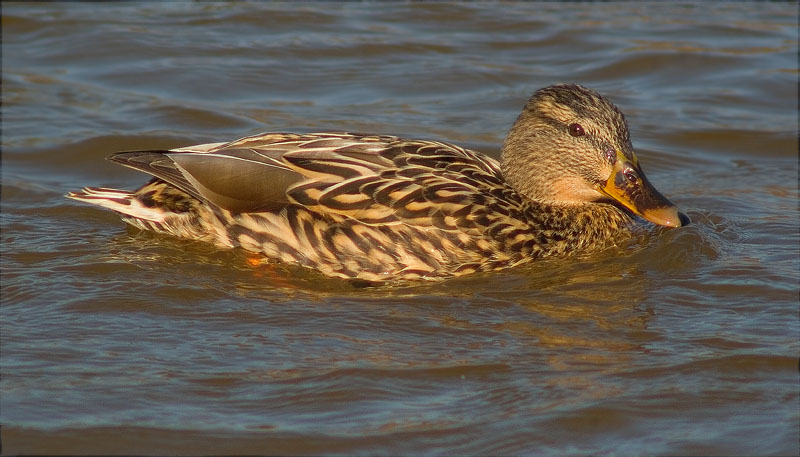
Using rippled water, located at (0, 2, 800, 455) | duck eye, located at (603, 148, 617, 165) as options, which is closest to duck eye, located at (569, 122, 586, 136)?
duck eye, located at (603, 148, 617, 165)

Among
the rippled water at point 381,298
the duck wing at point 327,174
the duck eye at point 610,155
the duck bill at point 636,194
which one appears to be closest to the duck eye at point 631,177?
the duck bill at point 636,194

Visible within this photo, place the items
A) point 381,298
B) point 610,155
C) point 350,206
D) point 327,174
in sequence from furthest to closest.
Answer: point 610,155 → point 327,174 → point 350,206 → point 381,298

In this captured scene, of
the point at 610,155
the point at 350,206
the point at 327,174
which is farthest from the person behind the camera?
the point at 610,155

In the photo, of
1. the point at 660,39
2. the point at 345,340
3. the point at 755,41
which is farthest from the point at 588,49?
the point at 345,340

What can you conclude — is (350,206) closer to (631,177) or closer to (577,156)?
(577,156)

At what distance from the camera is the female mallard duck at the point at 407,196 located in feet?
25.7

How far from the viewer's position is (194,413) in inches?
236

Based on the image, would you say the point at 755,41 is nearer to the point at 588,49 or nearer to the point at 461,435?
the point at 588,49

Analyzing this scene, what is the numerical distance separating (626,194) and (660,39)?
696 centimetres

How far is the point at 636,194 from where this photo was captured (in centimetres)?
830

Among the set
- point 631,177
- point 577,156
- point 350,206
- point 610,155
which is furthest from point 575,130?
point 350,206

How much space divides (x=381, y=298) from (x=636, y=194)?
1992mm

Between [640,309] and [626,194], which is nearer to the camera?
[640,309]

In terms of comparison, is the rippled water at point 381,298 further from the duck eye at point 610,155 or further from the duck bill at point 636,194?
Result: the duck eye at point 610,155
